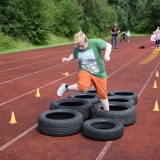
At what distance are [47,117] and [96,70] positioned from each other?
1.30 meters

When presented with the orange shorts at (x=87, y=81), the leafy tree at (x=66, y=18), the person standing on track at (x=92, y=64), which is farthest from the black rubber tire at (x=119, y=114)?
the leafy tree at (x=66, y=18)

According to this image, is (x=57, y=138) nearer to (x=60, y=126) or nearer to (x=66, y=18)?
(x=60, y=126)

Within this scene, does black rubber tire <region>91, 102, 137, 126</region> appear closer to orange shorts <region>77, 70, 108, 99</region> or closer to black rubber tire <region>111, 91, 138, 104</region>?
orange shorts <region>77, 70, 108, 99</region>

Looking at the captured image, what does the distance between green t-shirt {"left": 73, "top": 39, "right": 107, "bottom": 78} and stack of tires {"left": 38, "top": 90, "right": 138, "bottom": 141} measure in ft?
2.54

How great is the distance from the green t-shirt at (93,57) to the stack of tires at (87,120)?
773 millimetres

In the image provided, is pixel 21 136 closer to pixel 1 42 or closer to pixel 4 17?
pixel 1 42

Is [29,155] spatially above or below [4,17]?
below

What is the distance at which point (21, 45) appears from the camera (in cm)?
2714

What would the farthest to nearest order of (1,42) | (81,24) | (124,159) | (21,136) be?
1. (81,24)
2. (1,42)
3. (21,136)
4. (124,159)

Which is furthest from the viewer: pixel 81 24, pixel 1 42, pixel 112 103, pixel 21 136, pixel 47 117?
pixel 81 24

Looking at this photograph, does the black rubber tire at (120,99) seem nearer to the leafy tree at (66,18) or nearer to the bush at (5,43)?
the bush at (5,43)

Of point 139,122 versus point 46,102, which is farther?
point 46,102

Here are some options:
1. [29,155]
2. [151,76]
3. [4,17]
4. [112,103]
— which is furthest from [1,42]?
[29,155]

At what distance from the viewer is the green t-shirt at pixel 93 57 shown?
550cm
